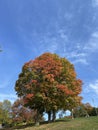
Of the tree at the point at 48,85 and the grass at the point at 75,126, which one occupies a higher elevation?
the tree at the point at 48,85

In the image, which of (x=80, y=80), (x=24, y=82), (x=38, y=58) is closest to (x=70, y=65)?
(x=80, y=80)

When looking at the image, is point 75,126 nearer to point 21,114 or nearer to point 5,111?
point 21,114

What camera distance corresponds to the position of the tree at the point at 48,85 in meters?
33.2

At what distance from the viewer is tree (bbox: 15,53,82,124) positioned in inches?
1305

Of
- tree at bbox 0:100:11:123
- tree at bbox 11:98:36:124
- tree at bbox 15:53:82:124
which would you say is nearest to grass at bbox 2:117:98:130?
tree at bbox 15:53:82:124

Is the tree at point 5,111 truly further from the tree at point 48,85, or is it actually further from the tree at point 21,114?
the tree at point 48,85

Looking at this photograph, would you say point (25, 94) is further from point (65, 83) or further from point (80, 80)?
point (80, 80)

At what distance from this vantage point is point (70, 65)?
38750mm

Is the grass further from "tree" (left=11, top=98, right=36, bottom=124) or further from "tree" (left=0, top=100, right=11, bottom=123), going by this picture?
"tree" (left=0, top=100, right=11, bottom=123)

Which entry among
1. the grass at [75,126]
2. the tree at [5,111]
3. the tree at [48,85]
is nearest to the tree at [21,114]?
the tree at [5,111]

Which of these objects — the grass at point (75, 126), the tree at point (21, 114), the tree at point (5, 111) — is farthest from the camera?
the tree at point (5, 111)

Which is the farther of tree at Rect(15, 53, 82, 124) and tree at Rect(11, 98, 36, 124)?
tree at Rect(11, 98, 36, 124)

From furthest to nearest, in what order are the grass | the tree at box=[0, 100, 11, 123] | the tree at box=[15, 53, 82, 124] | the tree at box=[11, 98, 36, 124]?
the tree at box=[0, 100, 11, 123] < the tree at box=[11, 98, 36, 124] < the tree at box=[15, 53, 82, 124] < the grass

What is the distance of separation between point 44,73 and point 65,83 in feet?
12.1
